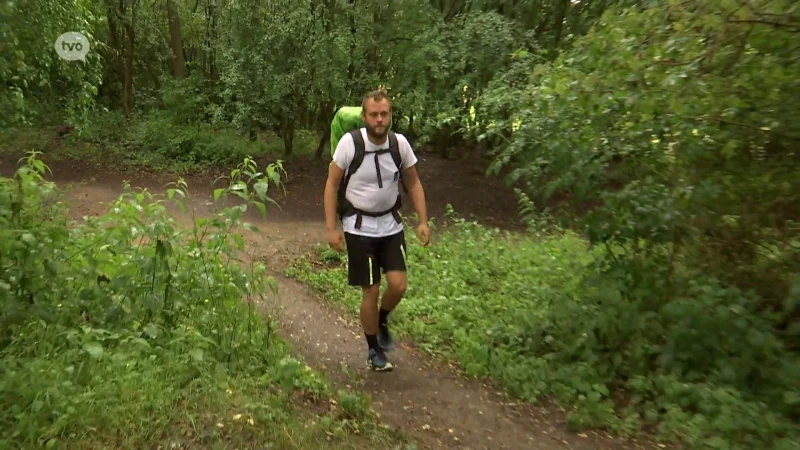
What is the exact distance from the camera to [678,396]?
13.8 ft

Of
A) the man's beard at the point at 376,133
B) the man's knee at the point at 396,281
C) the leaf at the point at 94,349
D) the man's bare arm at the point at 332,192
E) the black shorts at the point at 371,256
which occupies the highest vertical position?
the man's beard at the point at 376,133

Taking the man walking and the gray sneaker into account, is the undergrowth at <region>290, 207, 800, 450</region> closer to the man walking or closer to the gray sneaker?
the gray sneaker

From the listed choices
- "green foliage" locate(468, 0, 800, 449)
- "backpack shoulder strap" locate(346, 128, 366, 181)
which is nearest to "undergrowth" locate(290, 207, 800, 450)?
"green foliage" locate(468, 0, 800, 449)

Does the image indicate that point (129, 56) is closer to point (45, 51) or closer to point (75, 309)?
point (45, 51)

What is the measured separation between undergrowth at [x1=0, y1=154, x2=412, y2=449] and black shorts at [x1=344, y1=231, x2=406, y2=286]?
676 mm

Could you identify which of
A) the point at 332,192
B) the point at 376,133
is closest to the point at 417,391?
the point at 332,192

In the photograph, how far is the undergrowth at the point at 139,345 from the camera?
9.43 ft

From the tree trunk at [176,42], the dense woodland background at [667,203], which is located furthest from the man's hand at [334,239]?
the tree trunk at [176,42]

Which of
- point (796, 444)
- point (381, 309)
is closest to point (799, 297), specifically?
point (796, 444)

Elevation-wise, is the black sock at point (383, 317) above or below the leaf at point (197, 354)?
below

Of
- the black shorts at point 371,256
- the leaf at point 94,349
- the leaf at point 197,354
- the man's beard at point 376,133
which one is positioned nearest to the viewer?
the leaf at point 94,349

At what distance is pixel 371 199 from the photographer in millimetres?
4254

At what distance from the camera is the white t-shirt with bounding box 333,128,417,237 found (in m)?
4.22

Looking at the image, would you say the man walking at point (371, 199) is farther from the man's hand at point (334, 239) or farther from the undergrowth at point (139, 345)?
the undergrowth at point (139, 345)
